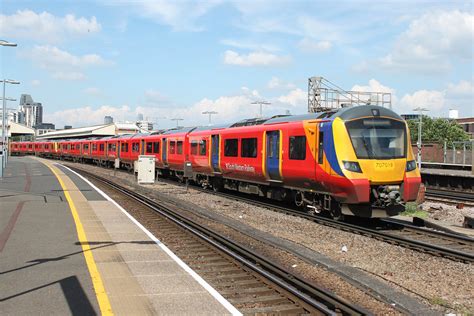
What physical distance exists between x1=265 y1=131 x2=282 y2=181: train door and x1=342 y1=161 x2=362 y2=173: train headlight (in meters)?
3.66

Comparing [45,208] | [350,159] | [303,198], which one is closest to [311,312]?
[350,159]

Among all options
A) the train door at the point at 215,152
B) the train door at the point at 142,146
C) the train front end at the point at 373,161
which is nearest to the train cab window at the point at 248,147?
the train door at the point at 215,152

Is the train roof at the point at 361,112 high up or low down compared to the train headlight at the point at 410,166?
up

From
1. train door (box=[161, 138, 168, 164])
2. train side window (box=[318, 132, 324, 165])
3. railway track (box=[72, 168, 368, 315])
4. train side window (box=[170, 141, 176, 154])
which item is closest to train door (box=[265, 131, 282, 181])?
train side window (box=[318, 132, 324, 165])

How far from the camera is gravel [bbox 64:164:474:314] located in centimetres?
686

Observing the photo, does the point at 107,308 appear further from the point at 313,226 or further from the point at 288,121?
the point at 288,121

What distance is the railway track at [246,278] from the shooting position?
6023 millimetres

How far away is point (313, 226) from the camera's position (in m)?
12.9

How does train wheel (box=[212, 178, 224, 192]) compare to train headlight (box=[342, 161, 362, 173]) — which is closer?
train headlight (box=[342, 161, 362, 173])

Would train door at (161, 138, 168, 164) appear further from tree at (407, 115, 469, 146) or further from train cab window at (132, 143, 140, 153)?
tree at (407, 115, 469, 146)

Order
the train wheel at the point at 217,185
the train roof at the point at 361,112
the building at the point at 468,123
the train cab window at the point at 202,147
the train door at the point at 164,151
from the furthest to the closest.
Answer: the building at the point at 468,123 → the train door at the point at 164,151 → the train cab window at the point at 202,147 → the train wheel at the point at 217,185 → the train roof at the point at 361,112

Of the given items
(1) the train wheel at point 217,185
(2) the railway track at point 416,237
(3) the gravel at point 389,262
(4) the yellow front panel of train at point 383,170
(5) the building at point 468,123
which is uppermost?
(5) the building at point 468,123

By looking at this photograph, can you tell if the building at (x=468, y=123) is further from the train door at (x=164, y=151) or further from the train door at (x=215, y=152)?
the train door at (x=215, y=152)

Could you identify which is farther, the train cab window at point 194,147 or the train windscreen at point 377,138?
the train cab window at point 194,147
